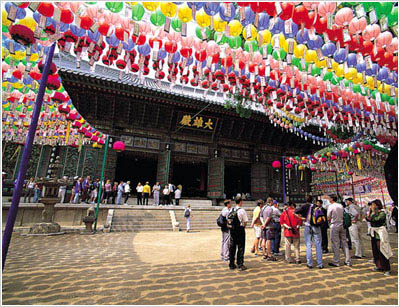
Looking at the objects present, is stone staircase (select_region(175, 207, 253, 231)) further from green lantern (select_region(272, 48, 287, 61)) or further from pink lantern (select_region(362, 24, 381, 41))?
pink lantern (select_region(362, 24, 381, 41))

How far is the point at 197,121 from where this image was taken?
1430 centimetres

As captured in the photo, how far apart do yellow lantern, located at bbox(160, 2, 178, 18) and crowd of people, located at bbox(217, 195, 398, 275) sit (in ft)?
12.4

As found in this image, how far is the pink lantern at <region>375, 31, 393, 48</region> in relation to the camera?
3.62 metres

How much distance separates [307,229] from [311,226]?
0.12 m

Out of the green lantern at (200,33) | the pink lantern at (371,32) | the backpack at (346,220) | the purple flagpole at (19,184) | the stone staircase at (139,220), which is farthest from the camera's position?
the stone staircase at (139,220)

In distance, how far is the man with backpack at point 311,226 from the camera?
4.65m

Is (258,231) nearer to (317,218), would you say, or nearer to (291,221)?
(291,221)

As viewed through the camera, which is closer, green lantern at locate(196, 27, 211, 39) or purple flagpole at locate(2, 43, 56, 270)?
purple flagpole at locate(2, 43, 56, 270)

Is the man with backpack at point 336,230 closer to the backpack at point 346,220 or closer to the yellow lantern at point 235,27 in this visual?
the backpack at point 346,220

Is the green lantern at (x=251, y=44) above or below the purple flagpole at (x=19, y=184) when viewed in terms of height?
above

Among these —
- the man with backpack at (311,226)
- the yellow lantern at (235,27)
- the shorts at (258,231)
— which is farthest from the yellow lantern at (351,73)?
the shorts at (258,231)

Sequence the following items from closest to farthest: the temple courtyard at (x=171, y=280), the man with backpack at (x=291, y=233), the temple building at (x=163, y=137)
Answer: the temple courtyard at (x=171, y=280), the man with backpack at (x=291, y=233), the temple building at (x=163, y=137)

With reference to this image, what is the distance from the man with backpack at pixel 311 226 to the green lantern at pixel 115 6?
18.4ft

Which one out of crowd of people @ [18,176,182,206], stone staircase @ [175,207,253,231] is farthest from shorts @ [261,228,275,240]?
crowd of people @ [18,176,182,206]
